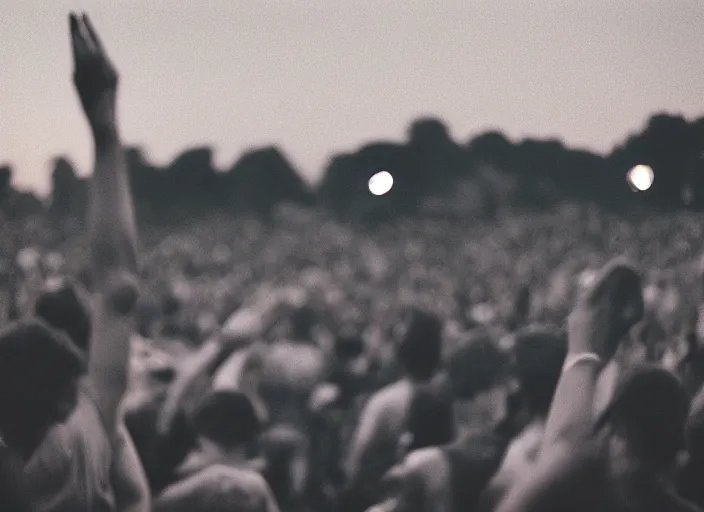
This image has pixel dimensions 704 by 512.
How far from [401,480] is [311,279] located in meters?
0.66

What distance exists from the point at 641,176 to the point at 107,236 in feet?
3.63

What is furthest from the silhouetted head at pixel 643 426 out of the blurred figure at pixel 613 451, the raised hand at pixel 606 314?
the raised hand at pixel 606 314

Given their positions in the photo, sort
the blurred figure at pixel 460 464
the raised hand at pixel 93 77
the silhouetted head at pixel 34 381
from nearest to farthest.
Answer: the silhouetted head at pixel 34 381 < the raised hand at pixel 93 77 < the blurred figure at pixel 460 464

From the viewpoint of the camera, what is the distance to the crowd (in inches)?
44.1

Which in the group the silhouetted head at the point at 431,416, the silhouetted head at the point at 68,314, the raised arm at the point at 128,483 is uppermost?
the silhouetted head at the point at 68,314

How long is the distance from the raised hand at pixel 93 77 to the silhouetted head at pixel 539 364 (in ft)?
Result: 2.70

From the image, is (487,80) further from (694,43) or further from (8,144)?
(8,144)

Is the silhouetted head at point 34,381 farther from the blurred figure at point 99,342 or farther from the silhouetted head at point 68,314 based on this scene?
the silhouetted head at point 68,314

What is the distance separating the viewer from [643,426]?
123cm

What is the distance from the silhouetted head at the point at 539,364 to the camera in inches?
53.6

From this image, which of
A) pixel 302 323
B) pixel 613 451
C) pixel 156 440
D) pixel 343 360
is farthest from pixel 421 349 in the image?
pixel 156 440

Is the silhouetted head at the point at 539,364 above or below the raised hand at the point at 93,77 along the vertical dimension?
below

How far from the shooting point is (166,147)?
62.1 inches

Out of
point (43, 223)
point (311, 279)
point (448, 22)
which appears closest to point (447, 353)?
point (311, 279)
